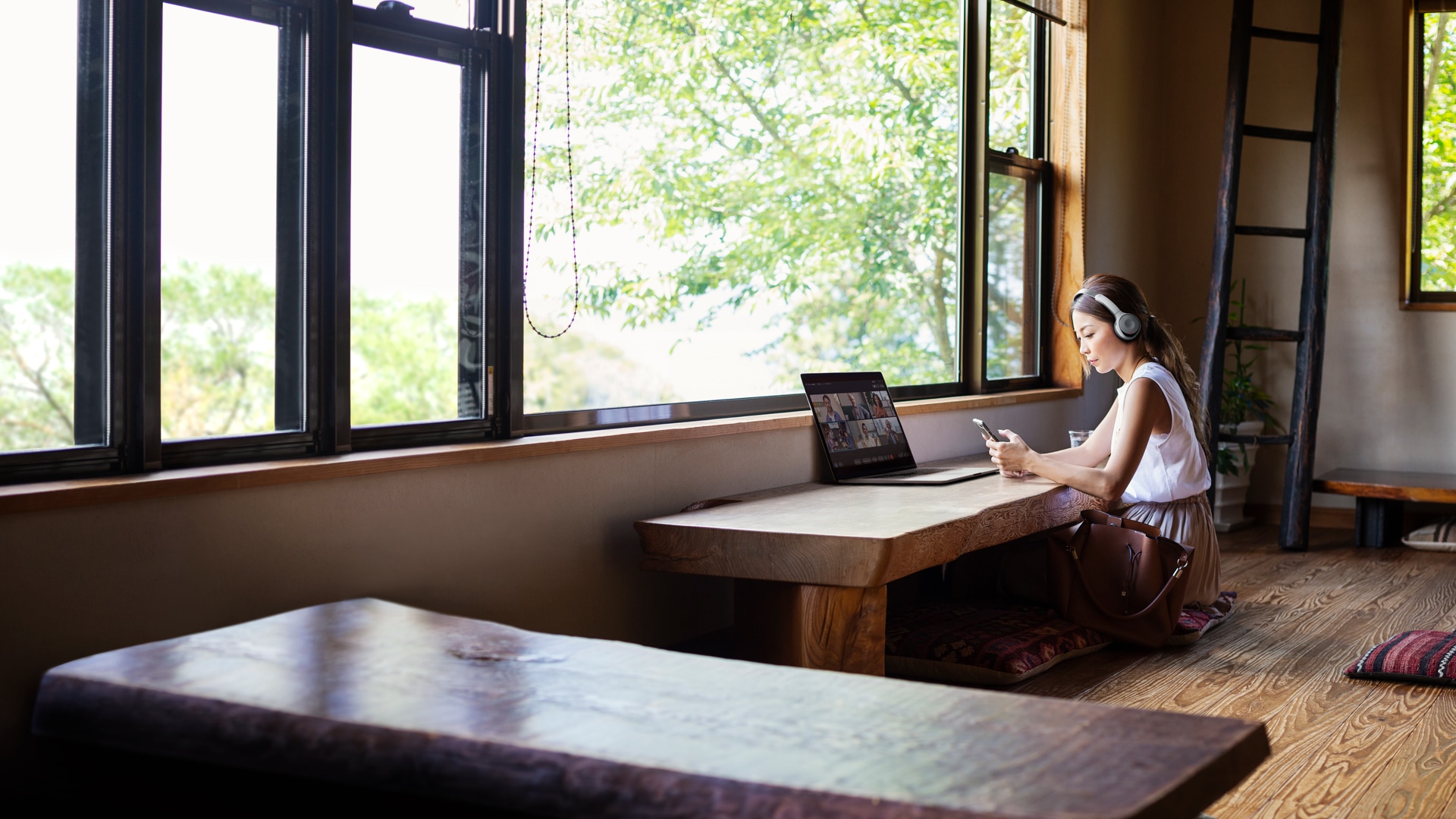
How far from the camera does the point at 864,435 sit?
388cm

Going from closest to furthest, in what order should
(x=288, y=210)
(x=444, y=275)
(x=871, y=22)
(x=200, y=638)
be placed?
(x=200, y=638)
(x=288, y=210)
(x=444, y=275)
(x=871, y=22)

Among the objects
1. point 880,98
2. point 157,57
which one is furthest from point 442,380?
point 880,98

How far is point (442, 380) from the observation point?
2807 millimetres

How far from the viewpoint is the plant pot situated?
5816 mm

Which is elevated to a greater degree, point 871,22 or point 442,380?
point 871,22

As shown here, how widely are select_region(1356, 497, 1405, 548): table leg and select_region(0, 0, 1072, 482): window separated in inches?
93.3

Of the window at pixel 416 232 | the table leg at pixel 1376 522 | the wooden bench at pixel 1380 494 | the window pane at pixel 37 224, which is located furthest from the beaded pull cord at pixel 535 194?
the table leg at pixel 1376 522

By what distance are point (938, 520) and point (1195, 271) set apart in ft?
13.4

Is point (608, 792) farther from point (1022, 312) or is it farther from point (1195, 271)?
point (1195, 271)

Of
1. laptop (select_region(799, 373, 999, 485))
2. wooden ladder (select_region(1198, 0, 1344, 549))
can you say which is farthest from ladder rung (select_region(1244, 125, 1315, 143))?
laptop (select_region(799, 373, 999, 485))

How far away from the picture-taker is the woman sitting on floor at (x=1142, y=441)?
3.53 meters

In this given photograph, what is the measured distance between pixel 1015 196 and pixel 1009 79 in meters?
0.50

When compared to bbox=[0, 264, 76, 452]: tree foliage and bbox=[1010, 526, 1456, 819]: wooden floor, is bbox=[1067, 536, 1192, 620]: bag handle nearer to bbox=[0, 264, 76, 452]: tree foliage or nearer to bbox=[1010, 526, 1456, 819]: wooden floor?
bbox=[1010, 526, 1456, 819]: wooden floor

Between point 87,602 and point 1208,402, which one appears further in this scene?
point 1208,402
